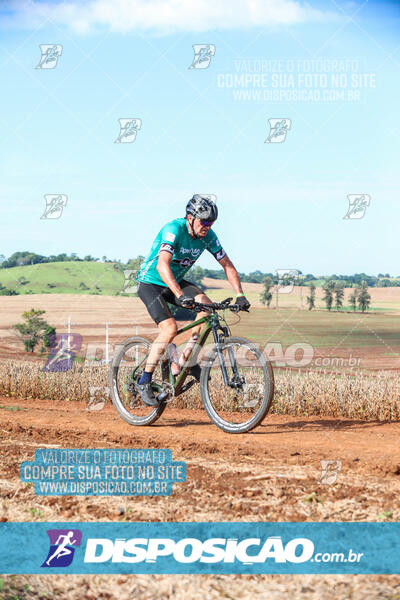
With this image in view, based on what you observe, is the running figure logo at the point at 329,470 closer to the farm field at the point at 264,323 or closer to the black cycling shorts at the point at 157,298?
the black cycling shorts at the point at 157,298

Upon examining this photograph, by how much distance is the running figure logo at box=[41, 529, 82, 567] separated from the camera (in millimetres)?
4078

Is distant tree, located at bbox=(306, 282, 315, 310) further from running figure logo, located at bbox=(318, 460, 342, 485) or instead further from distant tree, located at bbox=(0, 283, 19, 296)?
running figure logo, located at bbox=(318, 460, 342, 485)

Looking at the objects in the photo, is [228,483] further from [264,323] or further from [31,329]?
[264,323]

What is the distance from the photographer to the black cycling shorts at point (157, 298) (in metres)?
7.51

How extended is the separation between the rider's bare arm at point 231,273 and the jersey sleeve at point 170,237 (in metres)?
0.76

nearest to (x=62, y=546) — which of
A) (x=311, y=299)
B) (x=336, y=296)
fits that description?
(x=336, y=296)

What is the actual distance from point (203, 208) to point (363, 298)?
22914mm

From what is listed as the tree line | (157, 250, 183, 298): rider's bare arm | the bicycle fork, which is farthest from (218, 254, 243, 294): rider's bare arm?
the tree line

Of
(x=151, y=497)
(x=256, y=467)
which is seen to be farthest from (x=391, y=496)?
(x=151, y=497)

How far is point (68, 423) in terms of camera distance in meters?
8.76

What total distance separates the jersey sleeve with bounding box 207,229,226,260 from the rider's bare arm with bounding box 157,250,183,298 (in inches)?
26.4

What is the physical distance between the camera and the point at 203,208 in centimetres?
710

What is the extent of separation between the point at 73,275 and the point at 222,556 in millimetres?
41057

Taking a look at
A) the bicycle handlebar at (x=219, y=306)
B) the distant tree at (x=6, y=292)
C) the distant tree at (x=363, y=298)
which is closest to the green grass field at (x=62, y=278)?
the distant tree at (x=6, y=292)
